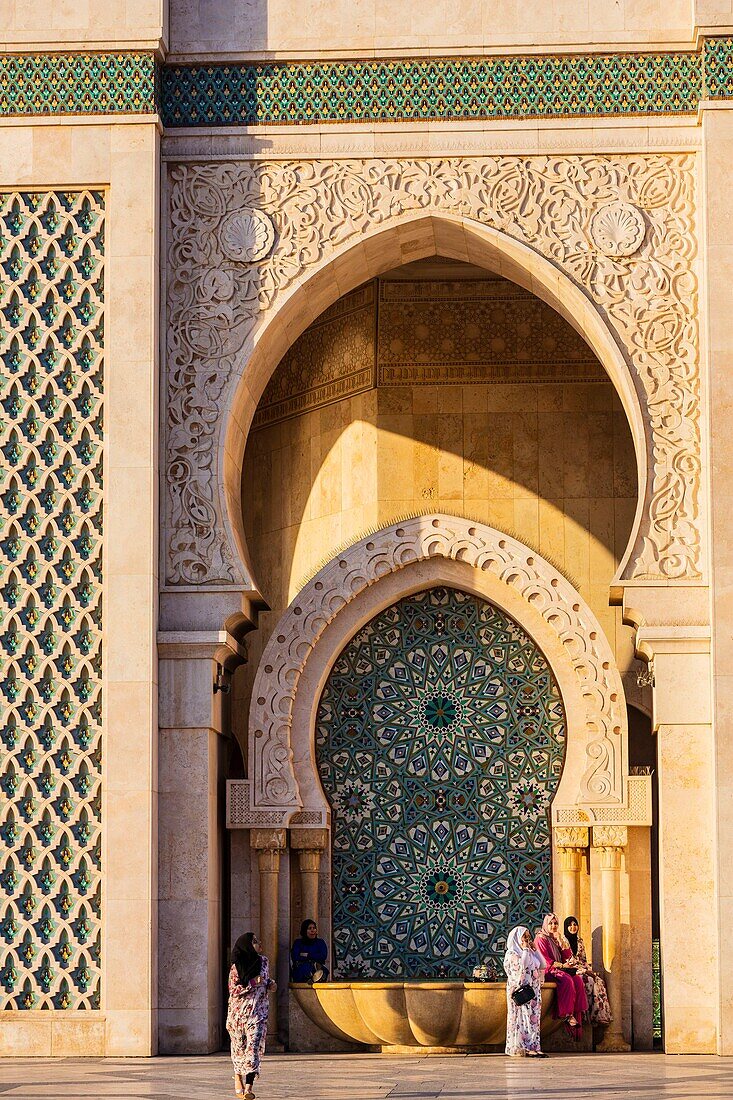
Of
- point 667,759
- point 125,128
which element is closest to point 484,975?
point 667,759

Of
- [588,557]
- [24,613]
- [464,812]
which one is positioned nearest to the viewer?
[24,613]

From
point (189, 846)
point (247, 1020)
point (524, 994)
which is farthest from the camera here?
point (189, 846)

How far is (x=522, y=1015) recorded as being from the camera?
7211 mm

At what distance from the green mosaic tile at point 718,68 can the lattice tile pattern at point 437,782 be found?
235cm

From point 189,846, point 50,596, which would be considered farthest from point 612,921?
point 50,596

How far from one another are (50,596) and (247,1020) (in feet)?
7.34

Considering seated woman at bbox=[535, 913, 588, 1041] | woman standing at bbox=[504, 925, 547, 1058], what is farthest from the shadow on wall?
woman standing at bbox=[504, 925, 547, 1058]

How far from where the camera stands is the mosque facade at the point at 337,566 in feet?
23.9

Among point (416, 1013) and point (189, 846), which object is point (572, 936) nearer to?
point (416, 1013)

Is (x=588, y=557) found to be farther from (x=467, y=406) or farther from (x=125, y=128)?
(x=125, y=128)

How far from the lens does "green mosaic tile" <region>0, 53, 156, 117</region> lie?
25.2ft

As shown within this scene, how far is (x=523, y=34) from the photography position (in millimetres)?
7750

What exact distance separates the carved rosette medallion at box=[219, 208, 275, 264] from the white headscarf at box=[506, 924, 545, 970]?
2868mm

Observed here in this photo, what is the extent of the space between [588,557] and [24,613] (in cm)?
307
